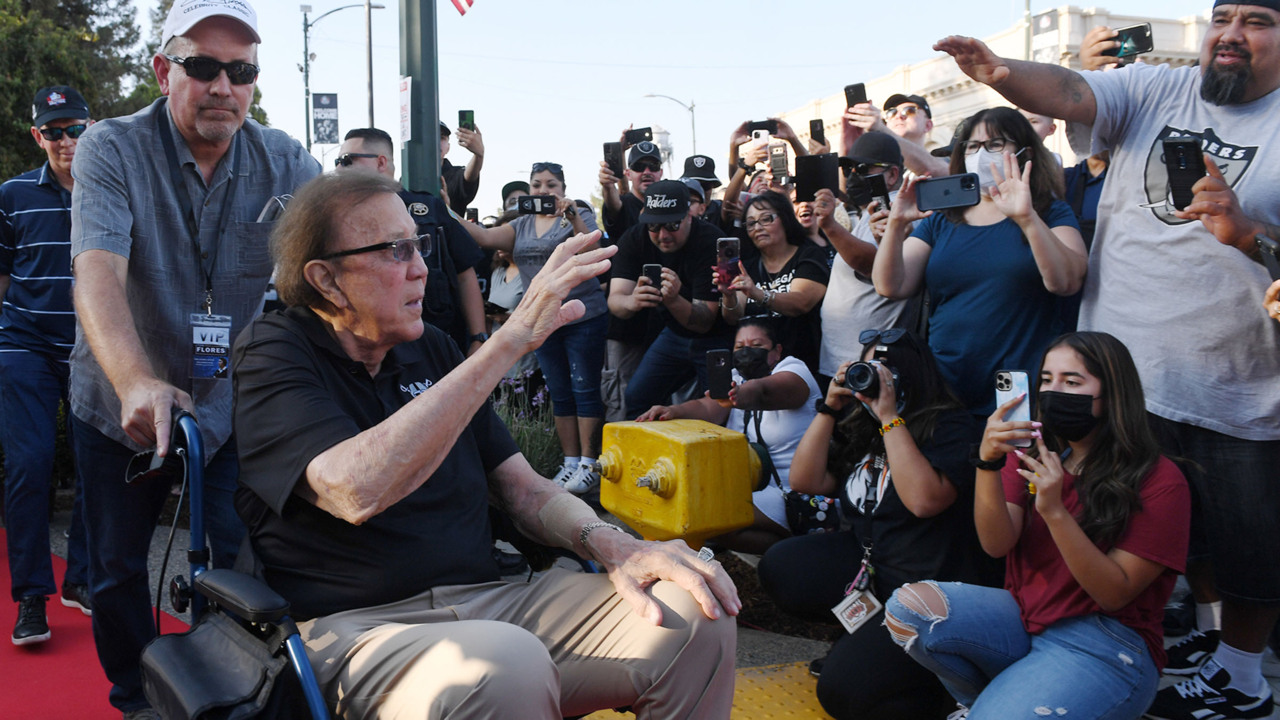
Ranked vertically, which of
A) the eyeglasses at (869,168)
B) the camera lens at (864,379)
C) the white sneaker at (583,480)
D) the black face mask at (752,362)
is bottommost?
the white sneaker at (583,480)

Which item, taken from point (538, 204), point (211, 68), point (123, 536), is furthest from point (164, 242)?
point (538, 204)

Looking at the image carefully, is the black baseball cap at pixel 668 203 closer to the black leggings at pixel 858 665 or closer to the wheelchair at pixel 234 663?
the black leggings at pixel 858 665

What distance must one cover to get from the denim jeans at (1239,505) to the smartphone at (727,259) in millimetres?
2166

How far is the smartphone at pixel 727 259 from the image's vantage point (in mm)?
4723

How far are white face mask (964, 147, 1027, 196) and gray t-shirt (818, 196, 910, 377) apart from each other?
0.58m

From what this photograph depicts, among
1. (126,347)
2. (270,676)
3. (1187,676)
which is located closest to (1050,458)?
(1187,676)

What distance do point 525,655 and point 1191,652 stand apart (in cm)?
270

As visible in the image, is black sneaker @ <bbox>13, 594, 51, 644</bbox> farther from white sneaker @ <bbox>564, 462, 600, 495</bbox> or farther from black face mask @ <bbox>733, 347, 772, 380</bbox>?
black face mask @ <bbox>733, 347, 772, 380</bbox>

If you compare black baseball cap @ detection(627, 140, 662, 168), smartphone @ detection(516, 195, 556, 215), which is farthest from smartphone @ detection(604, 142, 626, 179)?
smartphone @ detection(516, 195, 556, 215)

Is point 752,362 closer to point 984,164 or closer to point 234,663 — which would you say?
point 984,164

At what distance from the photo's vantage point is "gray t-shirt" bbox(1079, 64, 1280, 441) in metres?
2.88

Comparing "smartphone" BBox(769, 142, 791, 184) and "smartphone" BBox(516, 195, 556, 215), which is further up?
"smartphone" BBox(769, 142, 791, 184)

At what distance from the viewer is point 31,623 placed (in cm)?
382

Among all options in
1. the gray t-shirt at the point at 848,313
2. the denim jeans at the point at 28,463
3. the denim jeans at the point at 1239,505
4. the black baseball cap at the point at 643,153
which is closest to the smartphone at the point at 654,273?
the gray t-shirt at the point at 848,313
